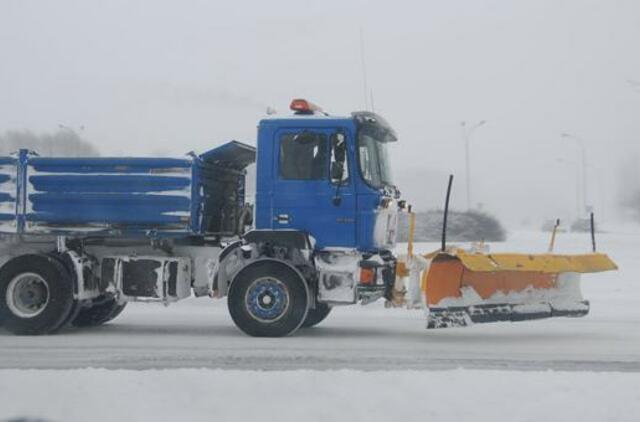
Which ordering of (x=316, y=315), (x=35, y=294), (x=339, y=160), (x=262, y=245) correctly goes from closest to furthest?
(x=339, y=160)
(x=262, y=245)
(x=35, y=294)
(x=316, y=315)

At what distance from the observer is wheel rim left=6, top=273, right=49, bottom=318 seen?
10.6 meters

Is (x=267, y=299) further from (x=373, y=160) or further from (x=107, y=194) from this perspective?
(x=107, y=194)

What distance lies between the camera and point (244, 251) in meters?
10.3

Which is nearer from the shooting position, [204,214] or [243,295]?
[243,295]

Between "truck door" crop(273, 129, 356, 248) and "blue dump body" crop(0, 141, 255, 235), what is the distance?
1.10 meters

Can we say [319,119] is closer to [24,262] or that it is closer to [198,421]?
[24,262]

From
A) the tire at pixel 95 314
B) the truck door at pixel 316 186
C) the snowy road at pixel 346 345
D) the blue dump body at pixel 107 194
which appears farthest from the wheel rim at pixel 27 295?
the truck door at pixel 316 186

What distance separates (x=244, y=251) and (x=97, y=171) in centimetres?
222

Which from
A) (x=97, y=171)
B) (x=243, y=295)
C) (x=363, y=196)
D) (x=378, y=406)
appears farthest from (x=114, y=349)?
(x=378, y=406)

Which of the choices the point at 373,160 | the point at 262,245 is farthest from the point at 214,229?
the point at 373,160

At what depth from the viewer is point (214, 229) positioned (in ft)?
36.2

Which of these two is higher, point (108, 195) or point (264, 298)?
point (108, 195)

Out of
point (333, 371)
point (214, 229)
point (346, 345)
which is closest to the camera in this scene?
point (333, 371)

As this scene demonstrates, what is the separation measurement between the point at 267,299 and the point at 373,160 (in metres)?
2.21
